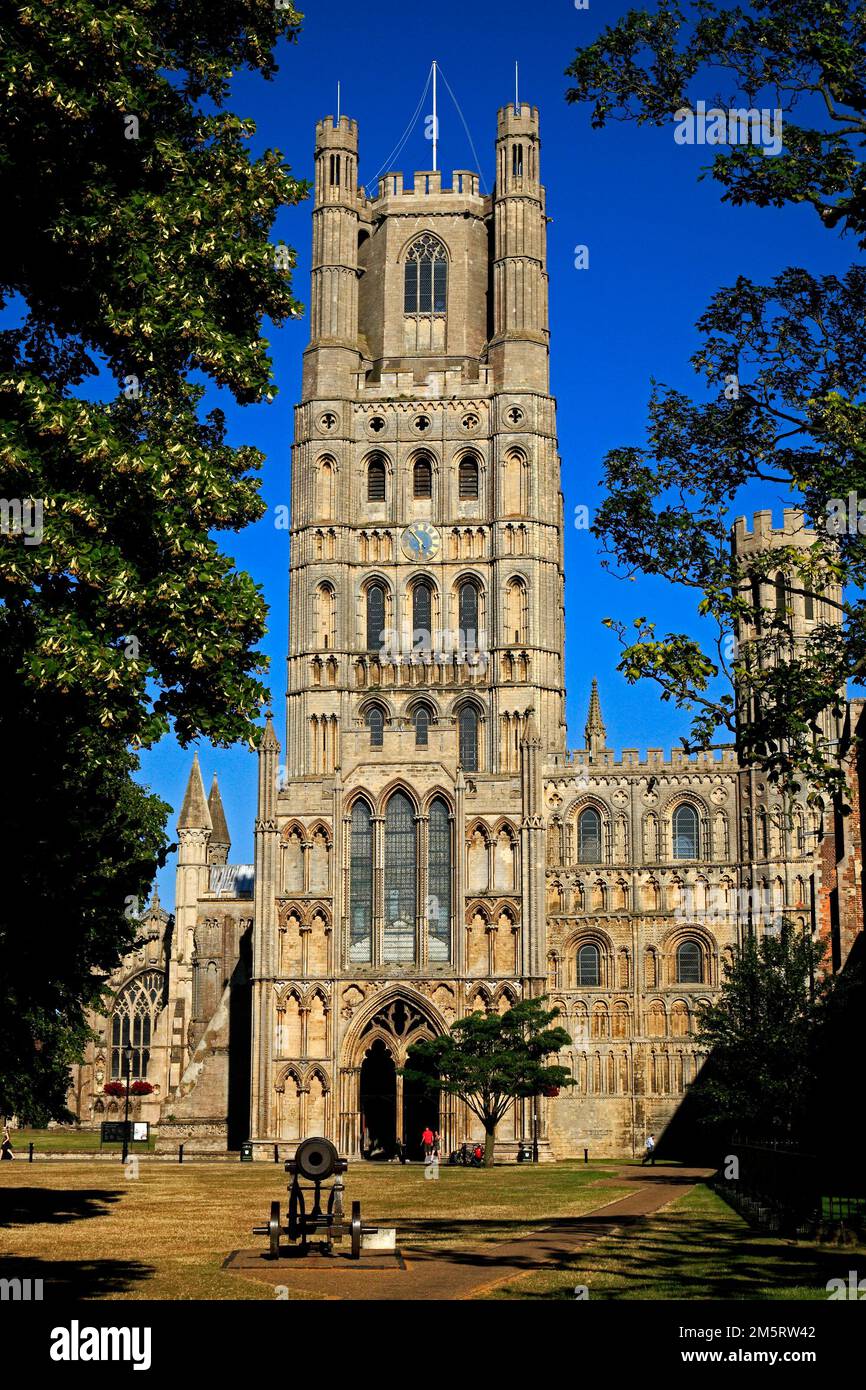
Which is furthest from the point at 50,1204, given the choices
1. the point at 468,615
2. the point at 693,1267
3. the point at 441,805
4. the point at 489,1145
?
the point at 468,615

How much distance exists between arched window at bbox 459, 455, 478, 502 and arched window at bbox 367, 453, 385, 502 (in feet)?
12.8

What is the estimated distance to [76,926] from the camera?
26641 millimetres

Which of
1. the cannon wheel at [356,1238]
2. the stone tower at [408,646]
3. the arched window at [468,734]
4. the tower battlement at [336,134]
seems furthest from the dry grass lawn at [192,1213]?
the tower battlement at [336,134]

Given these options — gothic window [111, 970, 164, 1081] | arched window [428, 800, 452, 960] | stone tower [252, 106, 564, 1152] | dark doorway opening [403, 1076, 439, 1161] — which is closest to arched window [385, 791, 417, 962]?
stone tower [252, 106, 564, 1152]

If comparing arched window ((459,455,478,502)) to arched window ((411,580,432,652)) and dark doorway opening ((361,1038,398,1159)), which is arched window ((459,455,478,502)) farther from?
dark doorway opening ((361,1038,398,1159))

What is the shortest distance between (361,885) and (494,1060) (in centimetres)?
1226

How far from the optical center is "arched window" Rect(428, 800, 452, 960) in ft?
227

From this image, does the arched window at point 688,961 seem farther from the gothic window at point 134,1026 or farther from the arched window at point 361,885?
the gothic window at point 134,1026

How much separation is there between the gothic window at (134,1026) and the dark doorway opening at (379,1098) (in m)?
33.6

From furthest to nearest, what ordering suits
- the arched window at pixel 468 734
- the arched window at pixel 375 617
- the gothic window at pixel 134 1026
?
the gothic window at pixel 134 1026
the arched window at pixel 375 617
the arched window at pixel 468 734

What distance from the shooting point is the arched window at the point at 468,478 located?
274 feet

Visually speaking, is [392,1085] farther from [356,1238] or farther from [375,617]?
[356,1238]

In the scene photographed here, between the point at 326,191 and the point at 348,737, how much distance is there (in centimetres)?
3228

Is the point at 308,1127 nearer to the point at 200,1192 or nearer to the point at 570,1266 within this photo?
the point at 200,1192
